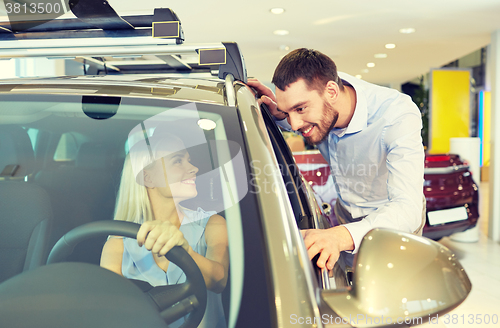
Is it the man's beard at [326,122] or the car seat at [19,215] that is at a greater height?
the man's beard at [326,122]

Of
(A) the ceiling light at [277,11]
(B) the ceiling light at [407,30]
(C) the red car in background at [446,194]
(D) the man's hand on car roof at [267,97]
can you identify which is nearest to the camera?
(D) the man's hand on car roof at [267,97]

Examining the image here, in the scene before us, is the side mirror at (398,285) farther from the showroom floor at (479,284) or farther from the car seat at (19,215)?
the showroom floor at (479,284)

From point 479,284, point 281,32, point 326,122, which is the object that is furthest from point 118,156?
point 281,32

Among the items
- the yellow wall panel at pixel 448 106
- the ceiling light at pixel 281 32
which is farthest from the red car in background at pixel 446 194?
the yellow wall panel at pixel 448 106

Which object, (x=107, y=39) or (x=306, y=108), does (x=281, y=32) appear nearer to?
(x=306, y=108)

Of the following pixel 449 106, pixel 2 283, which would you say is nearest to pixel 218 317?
pixel 2 283

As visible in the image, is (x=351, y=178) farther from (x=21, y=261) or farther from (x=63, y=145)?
(x=21, y=261)

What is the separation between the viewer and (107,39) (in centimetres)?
94

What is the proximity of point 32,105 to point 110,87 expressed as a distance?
0.56 ft

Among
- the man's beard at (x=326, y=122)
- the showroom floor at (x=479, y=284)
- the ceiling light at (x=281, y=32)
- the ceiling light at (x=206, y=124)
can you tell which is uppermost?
the ceiling light at (x=281, y=32)

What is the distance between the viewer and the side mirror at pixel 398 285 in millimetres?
530

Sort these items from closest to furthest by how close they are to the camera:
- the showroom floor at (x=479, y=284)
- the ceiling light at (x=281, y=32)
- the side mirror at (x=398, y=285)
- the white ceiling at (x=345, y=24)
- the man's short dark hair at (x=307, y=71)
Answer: the side mirror at (x=398, y=285), the man's short dark hair at (x=307, y=71), the showroom floor at (x=479, y=284), the white ceiling at (x=345, y=24), the ceiling light at (x=281, y=32)

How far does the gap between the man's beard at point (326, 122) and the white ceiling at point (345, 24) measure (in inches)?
90.0

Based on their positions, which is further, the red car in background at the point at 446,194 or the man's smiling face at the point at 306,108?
the red car in background at the point at 446,194
